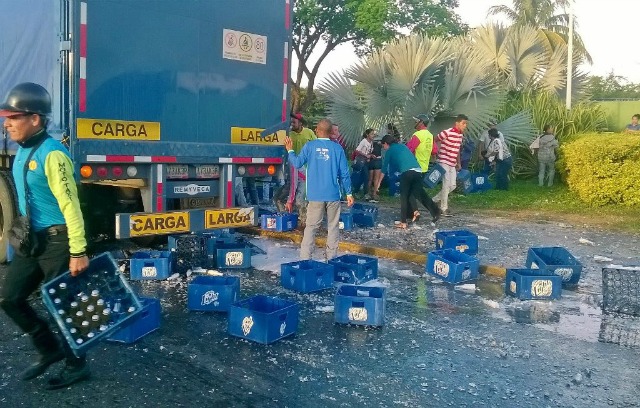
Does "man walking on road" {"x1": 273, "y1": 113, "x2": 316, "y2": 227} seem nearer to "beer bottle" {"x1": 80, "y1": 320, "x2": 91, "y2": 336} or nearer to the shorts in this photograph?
the shorts

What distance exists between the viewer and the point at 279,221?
35.6 feet

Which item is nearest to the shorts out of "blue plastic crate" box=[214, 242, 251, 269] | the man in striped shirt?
the man in striped shirt

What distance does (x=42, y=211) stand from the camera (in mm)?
4391

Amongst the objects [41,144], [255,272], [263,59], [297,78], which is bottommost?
[255,272]

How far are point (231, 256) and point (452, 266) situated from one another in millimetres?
2723

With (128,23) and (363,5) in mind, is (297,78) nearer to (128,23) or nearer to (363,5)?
(363,5)

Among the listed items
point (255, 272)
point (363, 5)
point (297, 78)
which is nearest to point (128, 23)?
point (255, 272)

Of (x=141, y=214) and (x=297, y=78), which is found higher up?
(x=297, y=78)

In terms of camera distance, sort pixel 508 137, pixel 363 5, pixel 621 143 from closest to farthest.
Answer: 1. pixel 621 143
2. pixel 508 137
3. pixel 363 5

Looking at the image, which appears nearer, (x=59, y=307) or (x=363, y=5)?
(x=59, y=307)

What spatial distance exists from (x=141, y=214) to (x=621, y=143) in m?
Answer: 11.5

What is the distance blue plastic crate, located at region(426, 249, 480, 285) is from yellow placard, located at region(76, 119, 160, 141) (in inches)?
144

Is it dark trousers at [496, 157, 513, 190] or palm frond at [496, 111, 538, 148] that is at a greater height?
palm frond at [496, 111, 538, 148]

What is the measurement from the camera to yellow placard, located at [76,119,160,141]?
729cm
